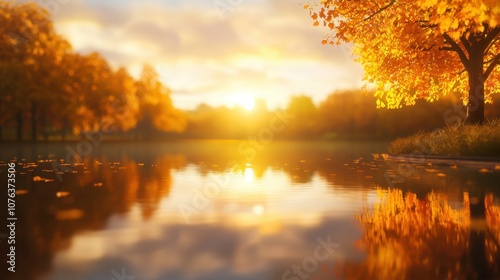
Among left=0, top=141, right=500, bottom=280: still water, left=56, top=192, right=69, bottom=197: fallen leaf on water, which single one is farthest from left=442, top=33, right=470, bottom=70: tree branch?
left=56, top=192, right=69, bottom=197: fallen leaf on water

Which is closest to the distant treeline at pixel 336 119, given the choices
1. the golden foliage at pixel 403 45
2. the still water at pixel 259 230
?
the golden foliage at pixel 403 45

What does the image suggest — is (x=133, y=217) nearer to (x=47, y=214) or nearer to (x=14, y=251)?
(x=47, y=214)

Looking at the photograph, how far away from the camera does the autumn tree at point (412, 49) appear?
23.8 m

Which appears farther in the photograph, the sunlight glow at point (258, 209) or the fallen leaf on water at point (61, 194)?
the fallen leaf on water at point (61, 194)

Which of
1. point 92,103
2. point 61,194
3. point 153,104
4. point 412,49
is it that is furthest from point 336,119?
point 61,194

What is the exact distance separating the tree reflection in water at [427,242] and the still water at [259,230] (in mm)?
19

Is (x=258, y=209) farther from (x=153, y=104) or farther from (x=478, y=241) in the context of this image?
(x=153, y=104)

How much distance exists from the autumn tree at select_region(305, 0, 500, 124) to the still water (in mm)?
8952

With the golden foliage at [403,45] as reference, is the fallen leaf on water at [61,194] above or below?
below

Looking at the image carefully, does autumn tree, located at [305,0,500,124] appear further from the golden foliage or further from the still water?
the still water

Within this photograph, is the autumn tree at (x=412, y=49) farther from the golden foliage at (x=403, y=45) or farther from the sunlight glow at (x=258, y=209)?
the sunlight glow at (x=258, y=209)

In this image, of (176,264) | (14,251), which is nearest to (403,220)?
(176,264)

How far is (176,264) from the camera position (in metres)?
6.89

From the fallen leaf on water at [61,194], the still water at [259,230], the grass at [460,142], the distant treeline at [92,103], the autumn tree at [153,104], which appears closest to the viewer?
the still water at [259,230]
